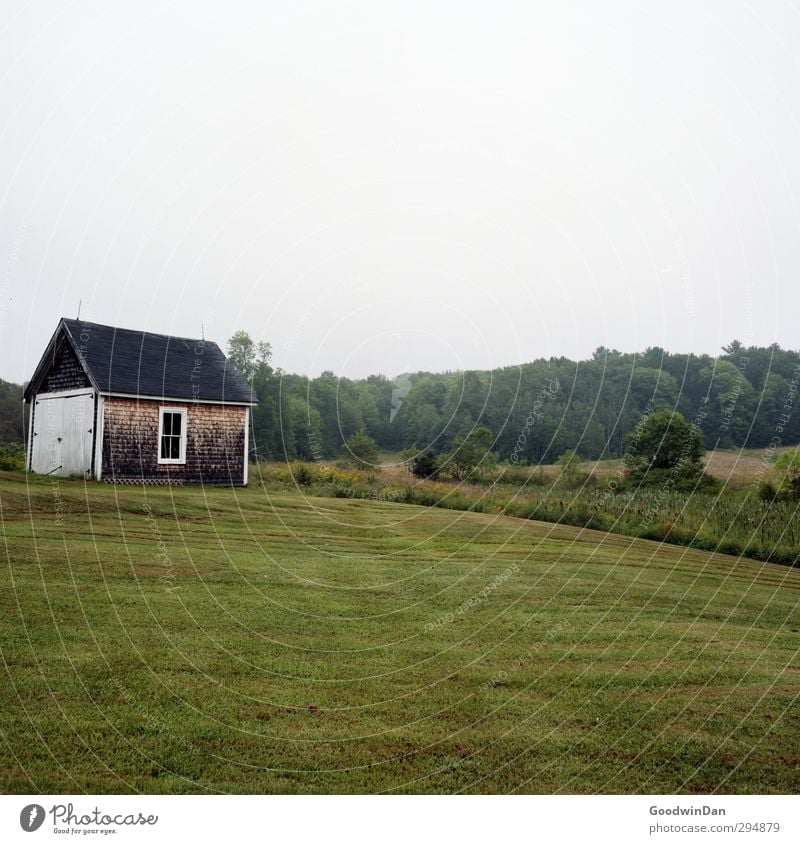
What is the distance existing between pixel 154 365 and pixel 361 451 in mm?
7316

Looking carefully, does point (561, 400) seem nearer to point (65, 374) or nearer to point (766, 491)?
point (766, 491)

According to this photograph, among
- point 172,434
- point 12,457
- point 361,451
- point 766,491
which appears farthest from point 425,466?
point 172,434

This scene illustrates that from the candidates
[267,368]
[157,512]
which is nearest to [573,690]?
[157,512]

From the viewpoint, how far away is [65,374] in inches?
518

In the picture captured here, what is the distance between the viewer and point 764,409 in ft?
26.0

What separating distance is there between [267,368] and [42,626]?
5.01m

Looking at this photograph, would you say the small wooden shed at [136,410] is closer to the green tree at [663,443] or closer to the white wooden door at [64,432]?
the white wooden door at [64,432]

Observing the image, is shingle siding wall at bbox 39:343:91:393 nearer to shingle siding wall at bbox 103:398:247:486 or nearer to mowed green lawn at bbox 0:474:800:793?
shingle siding wall at bbox 103:398:247:486

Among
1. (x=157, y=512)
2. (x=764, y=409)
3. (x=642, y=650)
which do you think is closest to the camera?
(x=642, y=650)

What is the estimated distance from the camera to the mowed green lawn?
399 cm

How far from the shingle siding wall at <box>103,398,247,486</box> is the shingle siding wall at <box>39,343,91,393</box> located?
94 centimetres

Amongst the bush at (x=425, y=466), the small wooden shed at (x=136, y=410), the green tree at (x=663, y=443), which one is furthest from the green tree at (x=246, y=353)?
the green tree at (x=663, y=443)

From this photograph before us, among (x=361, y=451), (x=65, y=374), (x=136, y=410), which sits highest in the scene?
(x=65, y=374)
